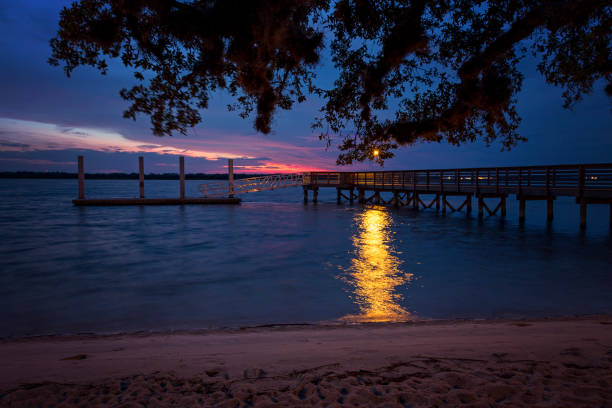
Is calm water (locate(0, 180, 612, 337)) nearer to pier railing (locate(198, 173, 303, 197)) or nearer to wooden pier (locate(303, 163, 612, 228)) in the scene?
wooden pier (locate(303, 163, 612, 228))

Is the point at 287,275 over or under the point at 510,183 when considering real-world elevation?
under

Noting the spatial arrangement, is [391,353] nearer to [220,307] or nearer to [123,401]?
[123,401]

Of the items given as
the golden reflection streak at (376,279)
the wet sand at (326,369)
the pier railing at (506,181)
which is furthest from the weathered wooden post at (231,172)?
the wet sand at (326,369)

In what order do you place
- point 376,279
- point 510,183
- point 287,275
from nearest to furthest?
point 376,279
point 287,275
point 510,183

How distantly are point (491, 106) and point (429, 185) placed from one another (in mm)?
22685

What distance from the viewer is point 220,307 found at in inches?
308

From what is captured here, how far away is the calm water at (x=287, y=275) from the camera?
7328mm

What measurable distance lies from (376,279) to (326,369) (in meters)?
6.61

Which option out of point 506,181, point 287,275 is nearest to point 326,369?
point 287,275

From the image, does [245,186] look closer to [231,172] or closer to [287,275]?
[231,172]

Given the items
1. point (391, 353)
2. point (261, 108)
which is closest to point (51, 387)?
point (391, 353)

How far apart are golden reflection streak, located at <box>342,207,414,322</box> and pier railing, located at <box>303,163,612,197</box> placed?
8.69 meters

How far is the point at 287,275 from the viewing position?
10820 millimetres

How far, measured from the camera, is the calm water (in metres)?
7.33
